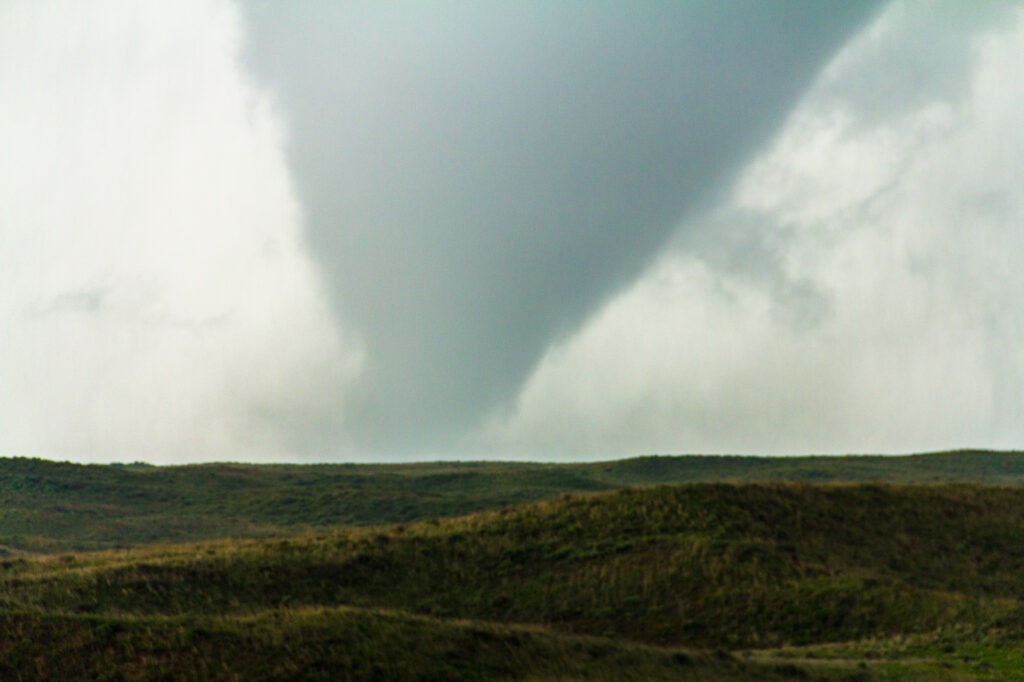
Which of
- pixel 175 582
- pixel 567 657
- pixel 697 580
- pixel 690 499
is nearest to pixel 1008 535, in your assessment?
pixel 690 499

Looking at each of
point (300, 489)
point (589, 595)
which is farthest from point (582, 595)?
point (300, 489)

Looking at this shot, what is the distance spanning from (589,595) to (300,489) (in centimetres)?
5680

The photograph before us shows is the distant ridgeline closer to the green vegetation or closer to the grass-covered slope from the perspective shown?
the green vegetation

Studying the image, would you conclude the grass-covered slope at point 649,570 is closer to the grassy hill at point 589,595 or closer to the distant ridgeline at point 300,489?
the grassy hill at point 589,595

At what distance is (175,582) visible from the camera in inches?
1121

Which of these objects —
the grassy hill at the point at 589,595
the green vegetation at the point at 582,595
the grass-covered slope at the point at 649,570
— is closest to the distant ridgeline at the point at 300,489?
the green vegetation at the point at 582,595

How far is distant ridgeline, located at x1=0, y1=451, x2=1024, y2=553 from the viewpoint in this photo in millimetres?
64812

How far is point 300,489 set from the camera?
83.8 m

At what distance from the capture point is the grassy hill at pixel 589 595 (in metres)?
19.1

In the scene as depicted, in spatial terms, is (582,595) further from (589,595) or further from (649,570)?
(649,570)

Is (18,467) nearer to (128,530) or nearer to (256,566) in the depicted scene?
(128,530)

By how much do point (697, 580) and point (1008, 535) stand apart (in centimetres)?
1788

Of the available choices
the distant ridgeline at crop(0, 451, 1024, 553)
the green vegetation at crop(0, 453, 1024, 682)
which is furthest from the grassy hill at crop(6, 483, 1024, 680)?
the distant ridgeline at crop(0, 451, 1024, 553)

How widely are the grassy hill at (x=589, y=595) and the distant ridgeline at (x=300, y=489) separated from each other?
15.3 metres
